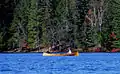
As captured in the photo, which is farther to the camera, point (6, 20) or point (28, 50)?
point (6, 20)

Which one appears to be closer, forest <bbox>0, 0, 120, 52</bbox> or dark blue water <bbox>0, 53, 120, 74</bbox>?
dark blue water <bbox>0, 53, 120, 74</bbox>

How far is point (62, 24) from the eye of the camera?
12975 cm

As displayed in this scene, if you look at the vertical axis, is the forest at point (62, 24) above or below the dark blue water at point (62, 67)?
above

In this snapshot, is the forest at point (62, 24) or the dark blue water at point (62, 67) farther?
the forest at point (62, 24)

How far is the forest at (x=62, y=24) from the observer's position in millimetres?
122938

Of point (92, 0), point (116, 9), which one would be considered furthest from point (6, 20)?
point (116, 9)

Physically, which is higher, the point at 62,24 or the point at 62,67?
the point at 62,24

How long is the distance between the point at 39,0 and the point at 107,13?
23.7 m

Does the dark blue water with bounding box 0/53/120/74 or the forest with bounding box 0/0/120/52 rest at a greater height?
the forest with bounding box 0/0/120/52

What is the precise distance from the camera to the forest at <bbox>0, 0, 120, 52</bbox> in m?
123

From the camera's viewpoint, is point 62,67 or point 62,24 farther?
point 62,24

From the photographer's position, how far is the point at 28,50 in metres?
127

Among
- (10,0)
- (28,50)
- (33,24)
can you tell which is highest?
(10,0)

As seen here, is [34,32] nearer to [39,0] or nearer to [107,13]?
[39,0]
